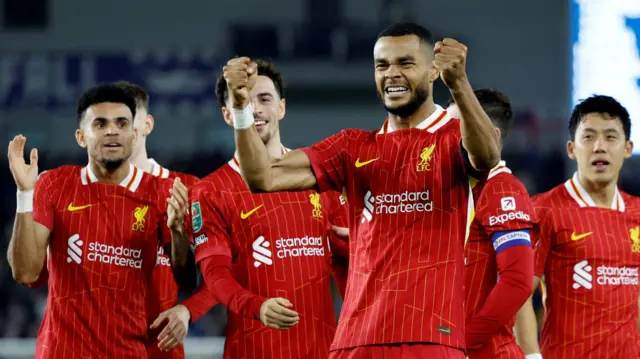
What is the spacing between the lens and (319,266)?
5.14m

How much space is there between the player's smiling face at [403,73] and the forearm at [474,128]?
1.39 ft

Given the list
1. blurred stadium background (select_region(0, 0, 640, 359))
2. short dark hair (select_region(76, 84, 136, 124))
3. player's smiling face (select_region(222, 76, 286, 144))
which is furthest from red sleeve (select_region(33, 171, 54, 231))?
blurred stadium background (select_region(0, 0, 640, 359))

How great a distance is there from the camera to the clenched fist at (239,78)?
11.9 feet

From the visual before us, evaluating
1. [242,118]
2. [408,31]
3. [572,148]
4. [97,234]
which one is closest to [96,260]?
[97,234]

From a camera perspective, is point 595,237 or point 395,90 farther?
point 595,237

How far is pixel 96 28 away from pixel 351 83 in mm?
5513

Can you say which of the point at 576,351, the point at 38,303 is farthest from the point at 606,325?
the point at 38,303

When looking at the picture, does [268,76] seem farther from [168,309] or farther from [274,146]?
[168,309]

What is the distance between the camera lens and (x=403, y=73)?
3.99 metres

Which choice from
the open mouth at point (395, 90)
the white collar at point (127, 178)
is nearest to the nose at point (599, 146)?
the open mouth at point (395, 90)

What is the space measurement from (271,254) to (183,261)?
1.63ft

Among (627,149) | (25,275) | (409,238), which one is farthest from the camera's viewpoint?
(627,149)

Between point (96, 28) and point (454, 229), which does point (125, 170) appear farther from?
point (96, 28)

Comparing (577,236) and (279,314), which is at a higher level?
(577,236)
